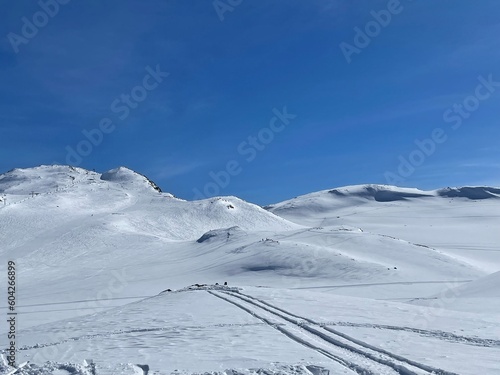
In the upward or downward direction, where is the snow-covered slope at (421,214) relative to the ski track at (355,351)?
upward

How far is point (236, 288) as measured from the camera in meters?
23.9

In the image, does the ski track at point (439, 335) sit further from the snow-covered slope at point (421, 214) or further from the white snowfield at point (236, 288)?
the snow-covered slope at point (421, 214)

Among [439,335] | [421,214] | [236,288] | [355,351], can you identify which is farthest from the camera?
[421,214]

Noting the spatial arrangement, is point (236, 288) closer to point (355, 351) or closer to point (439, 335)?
point (439, 335)

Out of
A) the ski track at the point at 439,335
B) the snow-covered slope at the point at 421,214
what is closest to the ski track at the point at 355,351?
the ski track at the point at 439,335

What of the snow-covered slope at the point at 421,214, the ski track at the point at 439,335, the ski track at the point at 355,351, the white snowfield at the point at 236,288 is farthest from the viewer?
the snow-covered slope at the point at 421,214

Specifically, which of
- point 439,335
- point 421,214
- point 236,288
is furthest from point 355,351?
point 421,214

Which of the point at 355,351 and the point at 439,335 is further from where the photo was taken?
the point at 439,335

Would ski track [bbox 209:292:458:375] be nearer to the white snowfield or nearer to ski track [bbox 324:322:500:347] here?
the white snowfield

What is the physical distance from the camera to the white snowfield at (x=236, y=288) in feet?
34.3

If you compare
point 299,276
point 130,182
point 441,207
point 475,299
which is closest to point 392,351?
point 475,299

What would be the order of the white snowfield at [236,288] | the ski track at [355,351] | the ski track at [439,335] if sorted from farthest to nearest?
the ski track at [439,335] → the white snowfield at [236,288] → the ski track at [355,351]

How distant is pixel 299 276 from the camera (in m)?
36.3

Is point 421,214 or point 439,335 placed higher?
point 421,214
